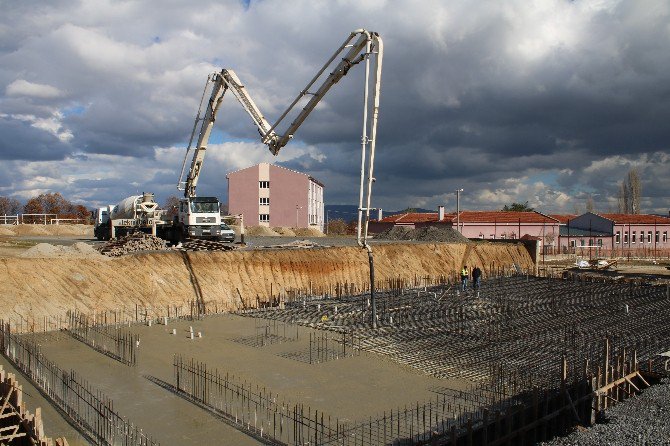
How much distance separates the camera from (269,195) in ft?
203

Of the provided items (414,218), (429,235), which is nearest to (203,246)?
(429,235)

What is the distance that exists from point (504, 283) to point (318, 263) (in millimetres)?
10151

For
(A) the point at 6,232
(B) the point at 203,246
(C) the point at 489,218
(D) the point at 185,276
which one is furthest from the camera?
(C) the point at 489,218

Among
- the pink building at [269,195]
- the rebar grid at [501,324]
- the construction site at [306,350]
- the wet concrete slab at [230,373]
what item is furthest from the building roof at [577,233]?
the wet concrete slab at [230,373]

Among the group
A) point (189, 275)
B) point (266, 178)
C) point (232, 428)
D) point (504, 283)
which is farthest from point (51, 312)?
point (266, 178)

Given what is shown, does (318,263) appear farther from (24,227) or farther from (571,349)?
(24,227)

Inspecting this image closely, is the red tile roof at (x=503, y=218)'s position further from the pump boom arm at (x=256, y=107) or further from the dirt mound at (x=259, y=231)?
the pump boom arm at (x=256, y=107)

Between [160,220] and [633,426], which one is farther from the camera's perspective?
[160,220]

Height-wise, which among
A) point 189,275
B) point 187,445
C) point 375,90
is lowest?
point 187,445

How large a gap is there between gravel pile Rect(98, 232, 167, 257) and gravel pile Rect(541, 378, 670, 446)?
67.0ft

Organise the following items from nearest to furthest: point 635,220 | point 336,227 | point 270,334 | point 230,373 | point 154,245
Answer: point 230,373
point 270,334
point 154,245
point 635,220
point 336,227

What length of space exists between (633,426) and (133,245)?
22093 millimetres

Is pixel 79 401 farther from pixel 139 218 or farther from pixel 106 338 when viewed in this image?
pixel 139 218

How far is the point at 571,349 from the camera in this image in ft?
49.8
